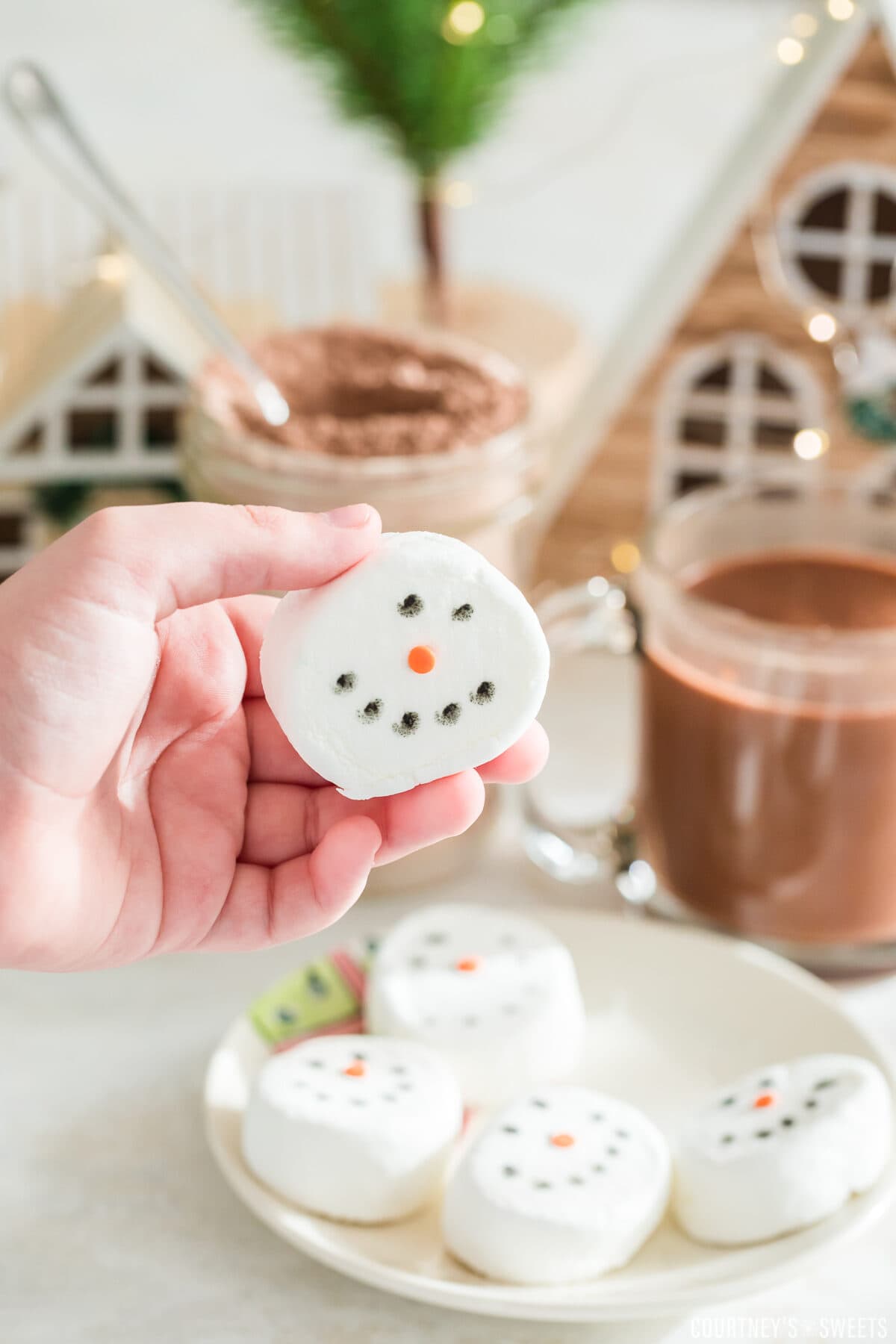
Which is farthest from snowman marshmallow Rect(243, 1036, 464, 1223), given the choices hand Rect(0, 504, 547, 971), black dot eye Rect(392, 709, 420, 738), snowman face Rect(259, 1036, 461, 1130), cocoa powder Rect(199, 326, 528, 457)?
cocoa powder Rect(199, 326, 528, 457)

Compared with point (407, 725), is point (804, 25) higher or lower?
higher

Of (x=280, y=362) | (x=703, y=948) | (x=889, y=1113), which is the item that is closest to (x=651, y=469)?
(x=280, y=362)

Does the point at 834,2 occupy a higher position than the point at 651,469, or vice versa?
the point at 834,2

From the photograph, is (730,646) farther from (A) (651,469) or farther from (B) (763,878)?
(A) (651,469)

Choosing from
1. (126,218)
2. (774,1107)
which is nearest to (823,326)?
(126,218)

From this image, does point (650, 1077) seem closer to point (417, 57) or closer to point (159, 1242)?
point (159, 1242)

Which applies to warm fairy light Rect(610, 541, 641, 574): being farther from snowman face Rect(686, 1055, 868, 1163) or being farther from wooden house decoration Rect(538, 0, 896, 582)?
snowman face Rect(686, 1055, 868, 1163)

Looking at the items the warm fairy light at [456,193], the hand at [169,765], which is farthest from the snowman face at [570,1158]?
the warm fairy light at [456,193]
